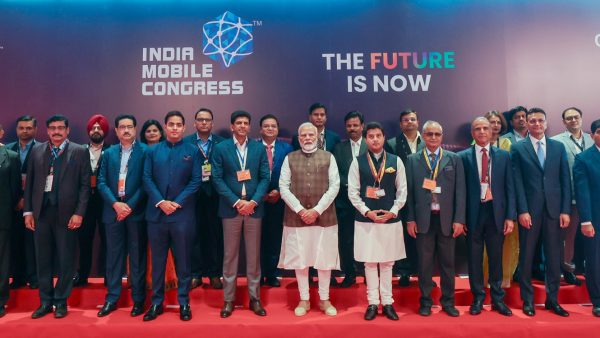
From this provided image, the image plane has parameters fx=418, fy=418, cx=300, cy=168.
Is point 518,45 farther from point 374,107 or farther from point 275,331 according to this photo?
point 275,331

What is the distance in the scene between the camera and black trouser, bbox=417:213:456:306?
3.44 m

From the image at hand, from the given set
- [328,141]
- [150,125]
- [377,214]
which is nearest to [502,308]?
[377,214]

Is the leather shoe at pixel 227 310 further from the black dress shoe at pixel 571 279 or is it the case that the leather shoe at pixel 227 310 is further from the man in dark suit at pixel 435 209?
the black dress shoe at pixel 571 279

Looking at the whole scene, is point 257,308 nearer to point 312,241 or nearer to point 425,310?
point 312,241

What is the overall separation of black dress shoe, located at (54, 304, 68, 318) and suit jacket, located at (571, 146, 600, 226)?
4352 millimetres

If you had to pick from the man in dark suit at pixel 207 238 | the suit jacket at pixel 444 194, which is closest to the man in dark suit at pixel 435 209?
the suit jacket at pixel 444 194

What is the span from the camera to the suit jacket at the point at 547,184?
11.2 ft

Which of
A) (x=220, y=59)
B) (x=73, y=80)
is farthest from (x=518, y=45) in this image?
(x=73, y=80)

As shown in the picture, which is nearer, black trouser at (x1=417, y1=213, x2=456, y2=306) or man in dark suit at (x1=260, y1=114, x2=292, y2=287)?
black trouser at (x1=417, y1=213, x2=456, y2=306)

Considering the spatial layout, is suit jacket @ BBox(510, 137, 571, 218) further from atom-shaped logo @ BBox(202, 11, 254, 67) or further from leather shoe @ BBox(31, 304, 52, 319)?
leather shoe @ BBox(31, 304, 52, 319)

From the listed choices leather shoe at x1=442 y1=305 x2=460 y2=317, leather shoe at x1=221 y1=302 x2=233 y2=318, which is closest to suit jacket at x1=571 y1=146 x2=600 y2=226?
leather shoe at x1=442 y1=305 x2=460 y2=317

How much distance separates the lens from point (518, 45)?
194 inches

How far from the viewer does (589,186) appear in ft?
11.4

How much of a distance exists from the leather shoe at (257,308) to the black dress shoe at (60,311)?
1.54 m
